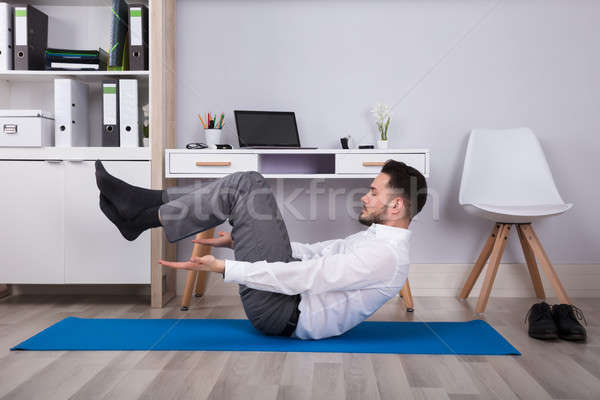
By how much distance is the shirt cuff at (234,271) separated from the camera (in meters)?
1.59

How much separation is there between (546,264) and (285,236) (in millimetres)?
1452

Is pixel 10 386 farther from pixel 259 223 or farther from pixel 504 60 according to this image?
pixel 504 60

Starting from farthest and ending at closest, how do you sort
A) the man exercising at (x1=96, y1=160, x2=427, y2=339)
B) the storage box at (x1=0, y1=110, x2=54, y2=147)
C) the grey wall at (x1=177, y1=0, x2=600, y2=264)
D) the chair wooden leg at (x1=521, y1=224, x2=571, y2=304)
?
the grey wall at (x1=177, y1=0, x2=600, y2=264)
the storage box at (x1=0, y1=110, x2=54, y2=147)
the chair wooden leg at (x1=521, y1=224, x2=571, y2=304)
the man exercising at (x1=96, y1=160, x2=427, y2=339)

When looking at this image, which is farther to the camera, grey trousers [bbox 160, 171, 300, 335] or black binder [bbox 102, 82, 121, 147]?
black binder [bbox 102, 82, 121, 147]

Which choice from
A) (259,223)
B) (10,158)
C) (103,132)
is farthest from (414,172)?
(10,158)

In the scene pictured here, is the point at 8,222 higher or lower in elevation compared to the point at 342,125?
lower

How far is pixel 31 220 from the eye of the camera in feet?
8.46

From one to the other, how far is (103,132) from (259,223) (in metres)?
1.31

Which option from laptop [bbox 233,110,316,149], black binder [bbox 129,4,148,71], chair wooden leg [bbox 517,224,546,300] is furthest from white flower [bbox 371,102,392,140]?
black binder [bbox 129,4,148,71]

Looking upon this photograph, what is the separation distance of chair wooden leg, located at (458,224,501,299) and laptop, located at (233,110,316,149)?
1140mm

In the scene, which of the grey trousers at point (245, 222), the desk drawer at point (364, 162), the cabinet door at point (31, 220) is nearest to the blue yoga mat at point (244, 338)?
the grey trousers at point (245, 222)

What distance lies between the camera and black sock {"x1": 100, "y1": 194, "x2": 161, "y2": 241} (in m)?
1.85

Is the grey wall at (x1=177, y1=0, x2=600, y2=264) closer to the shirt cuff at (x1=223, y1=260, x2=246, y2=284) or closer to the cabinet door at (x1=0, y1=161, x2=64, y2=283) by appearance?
the cabinet door at (x1=0, y1=161, x2=64, y2=283)

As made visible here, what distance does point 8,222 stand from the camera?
2.58 m
